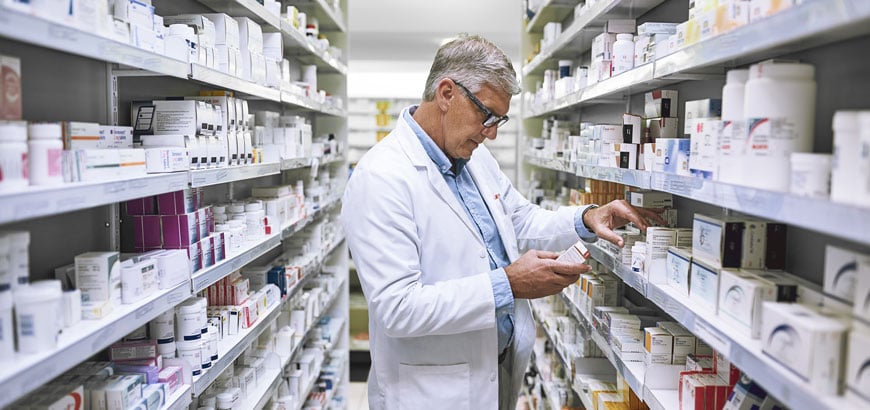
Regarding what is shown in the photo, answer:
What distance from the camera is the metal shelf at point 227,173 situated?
81.6 inches

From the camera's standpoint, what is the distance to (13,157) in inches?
49.2

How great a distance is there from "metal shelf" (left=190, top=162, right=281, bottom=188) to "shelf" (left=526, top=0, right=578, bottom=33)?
2.36 meters

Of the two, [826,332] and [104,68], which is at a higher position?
[104,68]

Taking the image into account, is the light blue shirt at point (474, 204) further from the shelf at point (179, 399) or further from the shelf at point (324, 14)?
the shelf at point (324, 14)

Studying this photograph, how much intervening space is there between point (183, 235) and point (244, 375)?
103 centimetres

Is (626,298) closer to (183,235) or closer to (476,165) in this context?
(476,165)

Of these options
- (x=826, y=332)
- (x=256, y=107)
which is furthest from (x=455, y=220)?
(x=256, y=107)

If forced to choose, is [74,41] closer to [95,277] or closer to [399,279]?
[95,277]

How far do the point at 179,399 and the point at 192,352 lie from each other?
201 mm

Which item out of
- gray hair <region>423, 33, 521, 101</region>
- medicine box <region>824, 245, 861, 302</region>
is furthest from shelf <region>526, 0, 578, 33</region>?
medicine box <region>824, 245, 861, 302</region>

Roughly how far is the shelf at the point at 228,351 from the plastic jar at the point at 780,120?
1856mm

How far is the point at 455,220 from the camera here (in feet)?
7.33

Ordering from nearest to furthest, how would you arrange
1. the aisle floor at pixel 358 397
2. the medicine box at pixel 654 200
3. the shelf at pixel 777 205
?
the shelf at pixel 777 205 < the medicine box at pixel 654 200 < the aisle floor at pixel 358 397

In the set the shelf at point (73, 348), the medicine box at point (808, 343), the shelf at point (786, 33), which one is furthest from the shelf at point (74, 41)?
the medicine box at point (808, 343)
